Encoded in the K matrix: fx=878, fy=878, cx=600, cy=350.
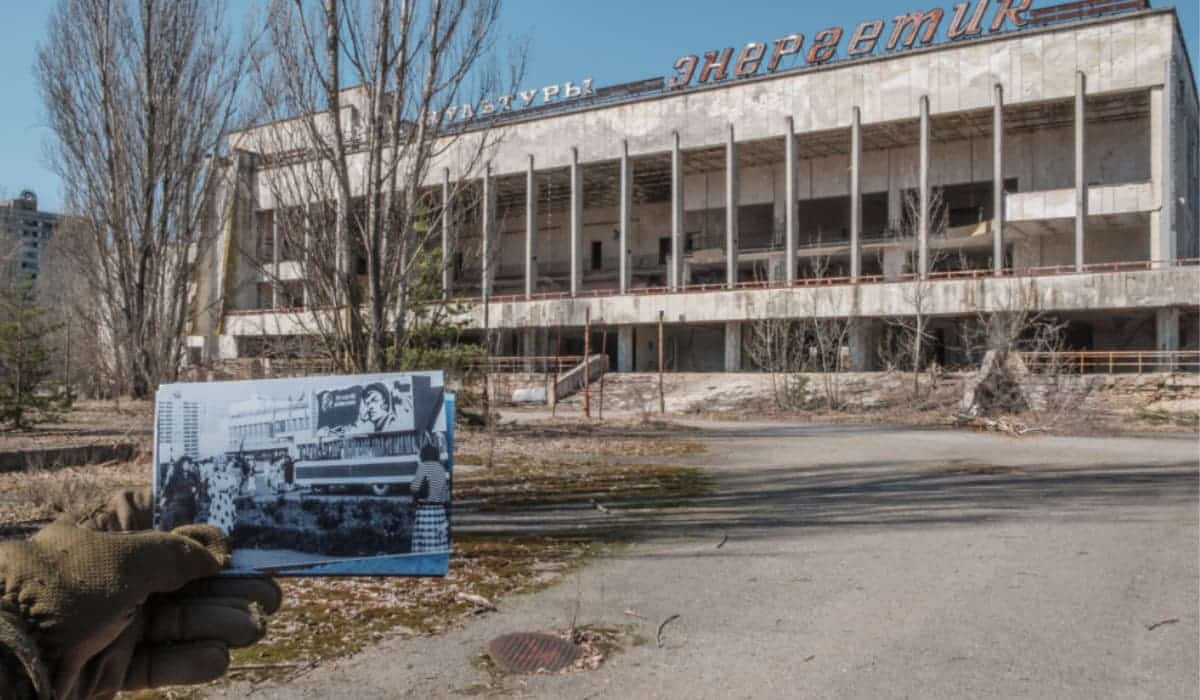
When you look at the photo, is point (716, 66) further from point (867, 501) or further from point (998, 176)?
point (867, 501)

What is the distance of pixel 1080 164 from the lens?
39.3 metres

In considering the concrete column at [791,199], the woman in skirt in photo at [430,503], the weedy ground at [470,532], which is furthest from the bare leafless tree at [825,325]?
the woman in skirt in photo at [430,503]

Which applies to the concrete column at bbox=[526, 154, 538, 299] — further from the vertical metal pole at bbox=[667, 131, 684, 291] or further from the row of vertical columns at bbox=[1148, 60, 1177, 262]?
the row of vertical columns at bbox=[1148, 60, 1177, 262]

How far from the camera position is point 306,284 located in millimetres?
12219

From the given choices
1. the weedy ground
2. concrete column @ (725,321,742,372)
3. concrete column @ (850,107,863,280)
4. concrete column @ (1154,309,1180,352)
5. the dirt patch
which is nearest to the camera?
the weedy ground

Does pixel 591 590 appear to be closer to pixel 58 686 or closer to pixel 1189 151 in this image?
pixel 58 686

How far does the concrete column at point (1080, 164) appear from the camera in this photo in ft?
125

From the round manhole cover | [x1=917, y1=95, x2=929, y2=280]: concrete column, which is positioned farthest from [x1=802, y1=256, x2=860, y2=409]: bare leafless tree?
the round manhole cover

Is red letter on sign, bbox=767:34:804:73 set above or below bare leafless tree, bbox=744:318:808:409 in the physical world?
above

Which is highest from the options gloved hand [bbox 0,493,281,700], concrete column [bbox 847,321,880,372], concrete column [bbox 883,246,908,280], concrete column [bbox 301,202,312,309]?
concrete column [bbox 883,246,908,280]

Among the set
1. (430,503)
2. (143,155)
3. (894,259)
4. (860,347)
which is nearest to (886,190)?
(894,259)

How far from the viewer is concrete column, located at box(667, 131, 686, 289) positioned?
4775 centimetres

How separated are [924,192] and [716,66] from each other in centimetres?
1335

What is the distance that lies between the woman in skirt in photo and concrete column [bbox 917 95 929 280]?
Answer: 39.2 metres
